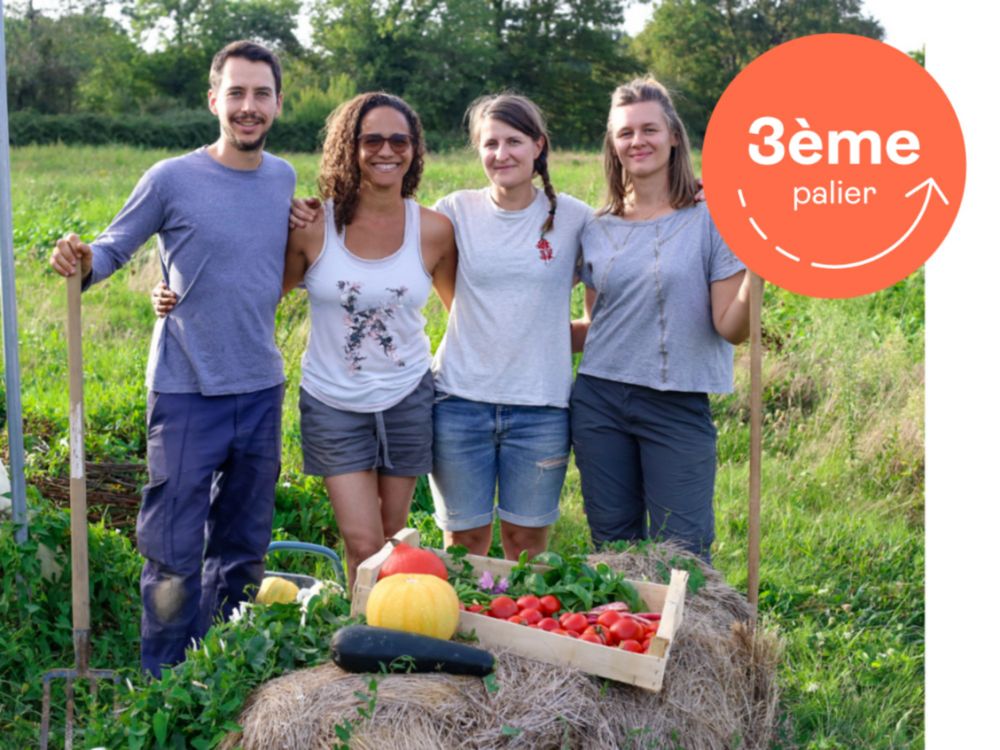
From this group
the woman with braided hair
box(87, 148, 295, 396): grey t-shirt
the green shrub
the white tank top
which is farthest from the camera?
the green shrub

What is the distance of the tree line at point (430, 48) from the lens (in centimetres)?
Result: 3738

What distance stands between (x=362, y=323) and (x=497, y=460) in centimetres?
72

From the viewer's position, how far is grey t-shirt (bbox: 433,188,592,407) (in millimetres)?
3807

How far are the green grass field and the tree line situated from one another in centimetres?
2866

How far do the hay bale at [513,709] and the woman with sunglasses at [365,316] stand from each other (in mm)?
1110

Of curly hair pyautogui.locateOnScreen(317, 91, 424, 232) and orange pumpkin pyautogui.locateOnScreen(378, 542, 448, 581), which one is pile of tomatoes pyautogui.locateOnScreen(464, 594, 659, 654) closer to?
orange pumpkin pyautogui.locateOnScreen(378, 542, 448, 581)

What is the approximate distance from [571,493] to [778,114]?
2.74 metres

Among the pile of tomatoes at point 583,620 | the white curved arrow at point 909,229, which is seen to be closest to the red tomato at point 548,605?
the pile of tomatoes at point 583,620

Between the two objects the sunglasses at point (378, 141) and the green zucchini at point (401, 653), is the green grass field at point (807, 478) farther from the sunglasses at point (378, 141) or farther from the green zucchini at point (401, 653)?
the sunglasses at point (378, 141)

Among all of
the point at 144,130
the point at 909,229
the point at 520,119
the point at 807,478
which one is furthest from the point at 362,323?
the point at 144,130

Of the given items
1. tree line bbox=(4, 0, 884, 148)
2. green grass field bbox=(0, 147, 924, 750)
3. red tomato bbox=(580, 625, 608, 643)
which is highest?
tree line bbox=(4, 0, 884, 148)

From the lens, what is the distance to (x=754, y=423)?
11.9 ft

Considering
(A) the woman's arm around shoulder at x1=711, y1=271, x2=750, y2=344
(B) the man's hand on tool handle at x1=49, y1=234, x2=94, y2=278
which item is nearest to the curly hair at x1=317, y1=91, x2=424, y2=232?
(B) the man's hand on tool handle at x1=49, y1=234, x2=94, y2=278

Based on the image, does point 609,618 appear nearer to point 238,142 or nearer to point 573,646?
point 573,646
